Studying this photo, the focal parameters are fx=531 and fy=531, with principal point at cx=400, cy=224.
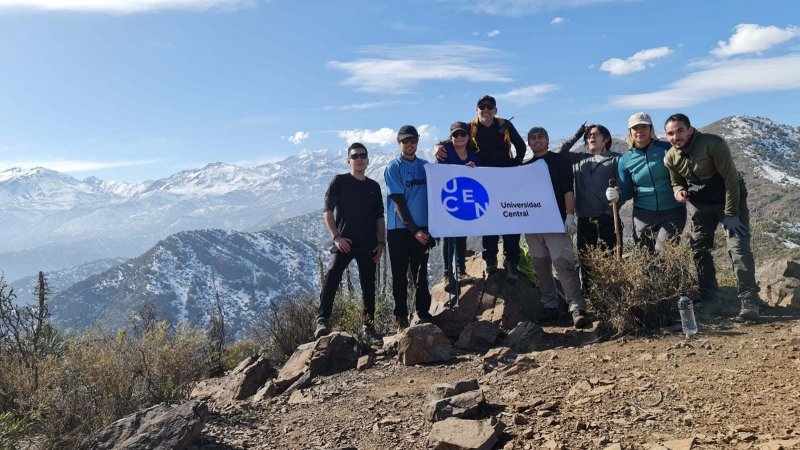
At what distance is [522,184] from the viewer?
716cm

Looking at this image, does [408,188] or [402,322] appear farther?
[402,322]

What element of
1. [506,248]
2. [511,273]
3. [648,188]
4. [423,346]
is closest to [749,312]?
[648,188]

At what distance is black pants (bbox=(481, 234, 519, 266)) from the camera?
7.65m

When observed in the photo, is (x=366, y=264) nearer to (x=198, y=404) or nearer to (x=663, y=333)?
(x=198, y=404)

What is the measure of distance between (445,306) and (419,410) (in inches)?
108

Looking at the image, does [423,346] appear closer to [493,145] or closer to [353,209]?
[353,209]

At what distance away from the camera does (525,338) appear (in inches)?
252

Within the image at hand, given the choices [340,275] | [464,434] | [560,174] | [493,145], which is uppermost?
[493,145]

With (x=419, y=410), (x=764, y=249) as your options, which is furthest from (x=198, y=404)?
(x=764, y=249)

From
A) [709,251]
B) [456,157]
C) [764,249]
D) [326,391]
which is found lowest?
[764,249]

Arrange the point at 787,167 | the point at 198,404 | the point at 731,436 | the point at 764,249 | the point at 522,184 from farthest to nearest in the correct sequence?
the point at 787,167 < the point at 764,249 < the point at 522,184 < the point at 198,404 < the point at 731,436

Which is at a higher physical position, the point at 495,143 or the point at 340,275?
the point at 495,143

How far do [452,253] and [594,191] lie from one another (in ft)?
7.32

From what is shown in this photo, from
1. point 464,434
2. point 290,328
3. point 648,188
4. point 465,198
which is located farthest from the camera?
point 290,328
